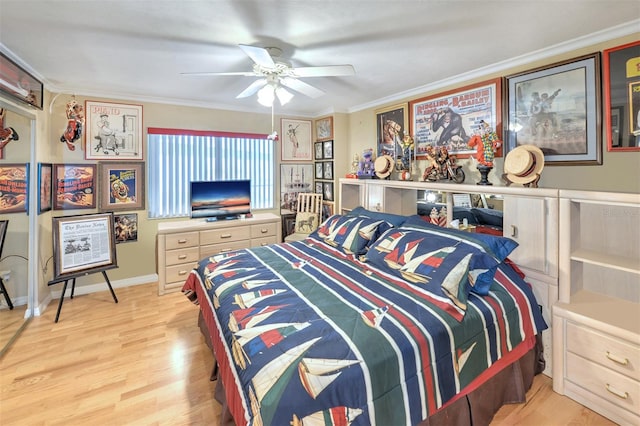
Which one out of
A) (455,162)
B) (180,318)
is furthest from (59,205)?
(455,162)

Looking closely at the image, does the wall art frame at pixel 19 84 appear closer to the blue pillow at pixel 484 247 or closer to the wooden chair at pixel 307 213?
the wooden chair at pixel 307 213

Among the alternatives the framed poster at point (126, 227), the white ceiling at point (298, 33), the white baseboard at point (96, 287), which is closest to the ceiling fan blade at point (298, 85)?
the white ceiling at point (298, 33)

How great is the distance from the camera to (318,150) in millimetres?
4875

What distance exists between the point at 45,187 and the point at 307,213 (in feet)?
10.1

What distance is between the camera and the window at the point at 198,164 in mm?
3994

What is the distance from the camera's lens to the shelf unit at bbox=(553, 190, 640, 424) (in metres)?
1.72

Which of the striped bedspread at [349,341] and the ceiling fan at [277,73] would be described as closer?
the striped bedspread at [349,341]

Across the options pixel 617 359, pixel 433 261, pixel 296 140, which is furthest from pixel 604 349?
pixel 296 140


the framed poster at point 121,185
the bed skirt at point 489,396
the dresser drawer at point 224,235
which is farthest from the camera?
the dresser drawer at point 224,235

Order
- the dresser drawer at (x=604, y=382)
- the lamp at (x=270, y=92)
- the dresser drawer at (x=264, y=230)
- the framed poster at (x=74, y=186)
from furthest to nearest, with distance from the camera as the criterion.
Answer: the dresser drawer at (x=264, y=230) → the framed poster at (x=74, y=186) → the lamp at (x=270, y=92) → the dresser drawer at (x=604, y=382)

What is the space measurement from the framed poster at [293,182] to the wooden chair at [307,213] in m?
0.11

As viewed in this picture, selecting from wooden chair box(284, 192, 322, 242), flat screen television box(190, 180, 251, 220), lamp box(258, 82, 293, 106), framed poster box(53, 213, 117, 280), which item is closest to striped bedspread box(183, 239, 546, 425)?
lamp box(258, 82, 293, 106)

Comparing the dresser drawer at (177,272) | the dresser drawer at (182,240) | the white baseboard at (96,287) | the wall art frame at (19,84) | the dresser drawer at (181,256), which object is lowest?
the white baseboard at (96,287)

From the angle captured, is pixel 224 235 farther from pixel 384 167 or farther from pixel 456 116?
pixel 456 116
